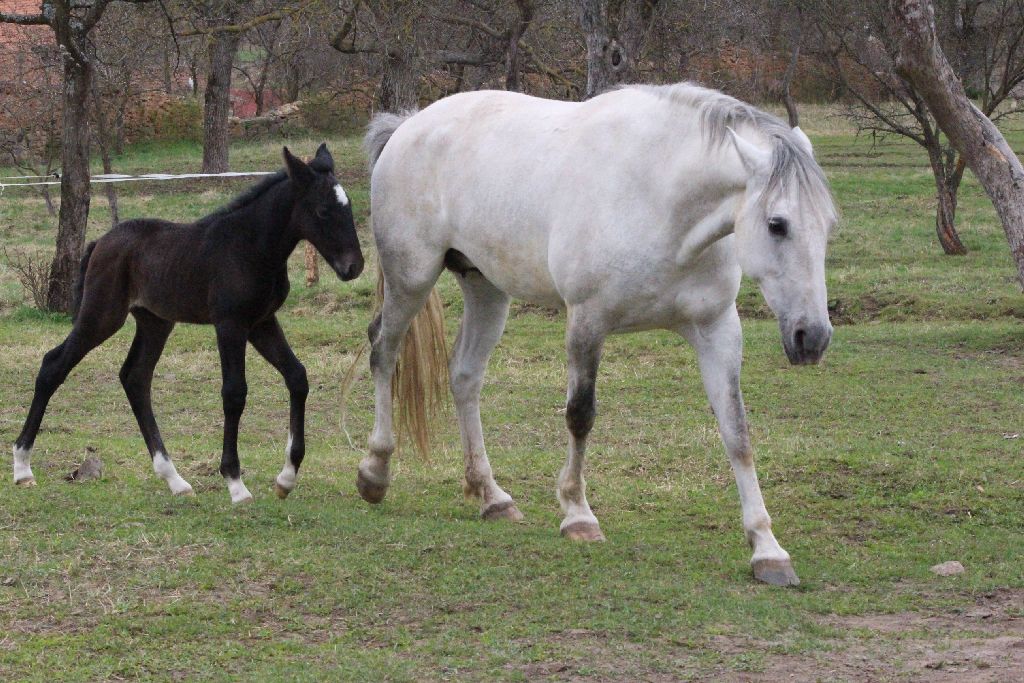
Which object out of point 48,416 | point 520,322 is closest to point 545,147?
point 48,416

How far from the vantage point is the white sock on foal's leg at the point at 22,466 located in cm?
618

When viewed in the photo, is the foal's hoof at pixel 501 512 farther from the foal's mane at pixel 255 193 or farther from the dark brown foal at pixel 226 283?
the foal's mane at pixel 255 193

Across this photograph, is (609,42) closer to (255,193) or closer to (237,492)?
(255,193)

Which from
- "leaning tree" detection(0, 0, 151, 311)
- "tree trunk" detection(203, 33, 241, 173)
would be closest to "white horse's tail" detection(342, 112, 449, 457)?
"leaning tree" detection(0, 0, 151, 311)

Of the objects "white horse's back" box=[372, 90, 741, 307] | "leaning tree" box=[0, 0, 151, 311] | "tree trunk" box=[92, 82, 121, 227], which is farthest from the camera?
"tree trunk" box=[92, 82, 121, 227]

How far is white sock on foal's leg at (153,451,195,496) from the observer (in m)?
6.08

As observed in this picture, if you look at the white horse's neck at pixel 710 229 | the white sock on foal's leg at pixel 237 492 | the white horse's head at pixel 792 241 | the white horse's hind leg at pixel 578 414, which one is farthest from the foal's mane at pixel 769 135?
the white sock on foal's leg at pixel 237 492

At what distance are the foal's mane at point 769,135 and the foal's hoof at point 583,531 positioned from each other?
1741 mm

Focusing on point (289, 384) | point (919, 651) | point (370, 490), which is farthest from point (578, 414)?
point (919, 651)

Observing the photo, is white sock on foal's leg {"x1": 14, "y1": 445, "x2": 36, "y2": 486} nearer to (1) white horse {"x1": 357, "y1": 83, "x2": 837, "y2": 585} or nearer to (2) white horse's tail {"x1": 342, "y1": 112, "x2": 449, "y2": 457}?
(1) white horse {"x1": 357, "y1": 83, "x2": 837, "y2": 585}

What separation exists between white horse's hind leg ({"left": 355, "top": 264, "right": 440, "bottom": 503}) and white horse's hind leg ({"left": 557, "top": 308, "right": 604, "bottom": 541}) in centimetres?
107

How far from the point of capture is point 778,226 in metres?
4.37

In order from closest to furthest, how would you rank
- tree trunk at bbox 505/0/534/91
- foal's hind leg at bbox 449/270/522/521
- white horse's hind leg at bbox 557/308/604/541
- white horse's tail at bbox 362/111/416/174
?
1. white horse's hind leg at bbox 557/308/604/541
2. foal's hind leg at bbox 449/270/522/521
3. white horse's tail at bbox 362/111/416/174
4. tree trunk at bbox 505/0/534/91

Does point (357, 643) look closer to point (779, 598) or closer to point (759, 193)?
point (779, 598)
